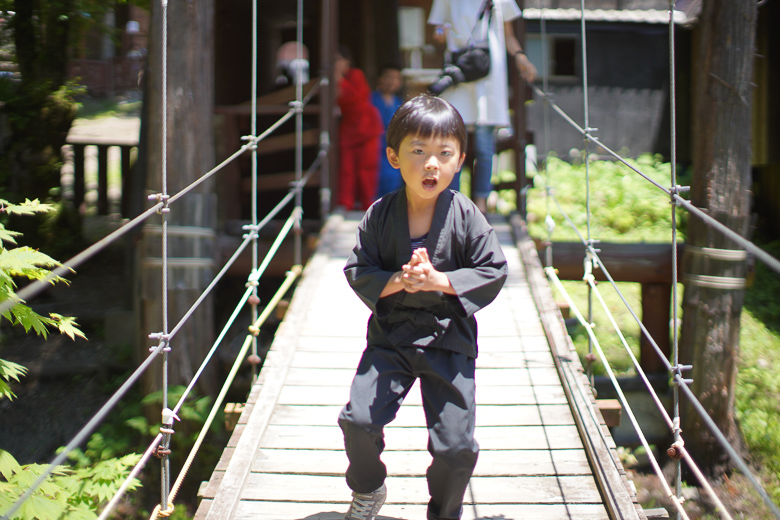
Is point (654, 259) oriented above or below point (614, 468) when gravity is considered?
above

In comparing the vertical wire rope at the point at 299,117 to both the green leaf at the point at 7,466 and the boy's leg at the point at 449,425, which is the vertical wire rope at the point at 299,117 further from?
the boy's leg at the point at 449,425

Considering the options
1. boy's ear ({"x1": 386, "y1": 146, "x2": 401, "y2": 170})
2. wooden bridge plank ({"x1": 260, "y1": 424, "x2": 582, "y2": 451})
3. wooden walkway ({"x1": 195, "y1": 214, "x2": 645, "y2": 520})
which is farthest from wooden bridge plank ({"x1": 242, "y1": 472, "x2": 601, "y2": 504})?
boy's ear ({"x1": 386, "y1": 146, "x2": 401, "y2": 170})

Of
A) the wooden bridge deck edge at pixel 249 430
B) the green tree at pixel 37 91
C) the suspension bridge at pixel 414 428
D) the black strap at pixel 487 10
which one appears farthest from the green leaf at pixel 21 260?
the green tree at pixel 37 91

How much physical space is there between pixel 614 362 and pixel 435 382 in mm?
4586

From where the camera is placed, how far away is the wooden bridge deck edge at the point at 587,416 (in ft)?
7.04

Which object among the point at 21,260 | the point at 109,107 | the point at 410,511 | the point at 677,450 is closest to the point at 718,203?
the point at 677,450

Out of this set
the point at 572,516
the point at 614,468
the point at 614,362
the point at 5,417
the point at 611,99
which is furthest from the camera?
the point at 611,99

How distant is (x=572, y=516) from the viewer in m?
2.13

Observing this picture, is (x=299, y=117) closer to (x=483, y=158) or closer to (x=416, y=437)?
(x=483, y=158)

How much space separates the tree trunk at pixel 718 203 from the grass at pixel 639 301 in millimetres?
382

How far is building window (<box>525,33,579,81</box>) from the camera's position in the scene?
10.3 m

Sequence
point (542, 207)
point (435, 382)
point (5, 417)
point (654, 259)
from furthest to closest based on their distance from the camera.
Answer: point (542, 207)
point (5, 417)
point (654, 259)
point (435, 382)

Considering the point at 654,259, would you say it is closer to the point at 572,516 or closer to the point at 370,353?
the point at 572,516

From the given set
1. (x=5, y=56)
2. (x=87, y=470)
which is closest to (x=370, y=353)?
(x=87, y=470)
